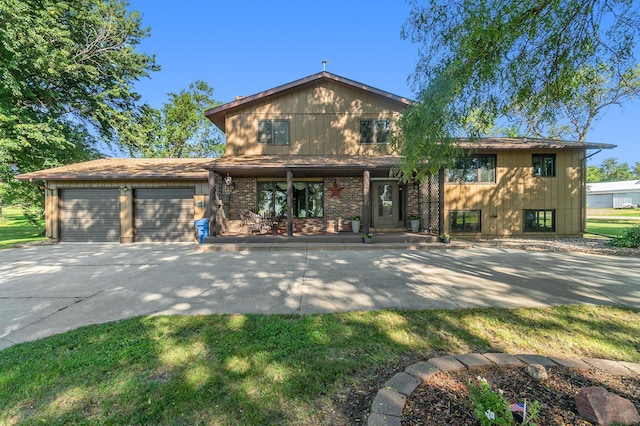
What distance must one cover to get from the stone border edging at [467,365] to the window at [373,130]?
1045cm

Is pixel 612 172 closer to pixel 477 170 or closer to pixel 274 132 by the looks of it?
pixel 477 170

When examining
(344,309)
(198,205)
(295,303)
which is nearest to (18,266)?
(198,205)

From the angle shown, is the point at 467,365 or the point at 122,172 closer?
the point at 467,365

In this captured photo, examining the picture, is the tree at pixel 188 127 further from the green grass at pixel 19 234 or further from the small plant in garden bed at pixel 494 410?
the small plant in garden bed at pixel 494 410

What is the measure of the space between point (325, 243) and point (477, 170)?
767 cm

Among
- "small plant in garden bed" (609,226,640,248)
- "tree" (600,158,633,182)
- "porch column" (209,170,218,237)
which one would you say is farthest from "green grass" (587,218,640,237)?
"tree" (600,158,633,182)

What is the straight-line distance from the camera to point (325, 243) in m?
9.91

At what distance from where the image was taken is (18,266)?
714cm

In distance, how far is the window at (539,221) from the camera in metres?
12.0

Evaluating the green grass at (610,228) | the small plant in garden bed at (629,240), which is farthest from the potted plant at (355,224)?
the green grass at (610,228)

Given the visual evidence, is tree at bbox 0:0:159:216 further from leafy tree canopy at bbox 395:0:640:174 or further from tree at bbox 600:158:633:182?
tree at bbox 600:158:633:182

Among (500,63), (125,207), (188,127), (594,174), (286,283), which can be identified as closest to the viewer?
(500,63)

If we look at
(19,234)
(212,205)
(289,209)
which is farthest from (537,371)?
(19,234)

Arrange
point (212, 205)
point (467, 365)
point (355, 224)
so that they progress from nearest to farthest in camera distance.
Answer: point (467, 365)
point (212, 205)
point (355, 224)
